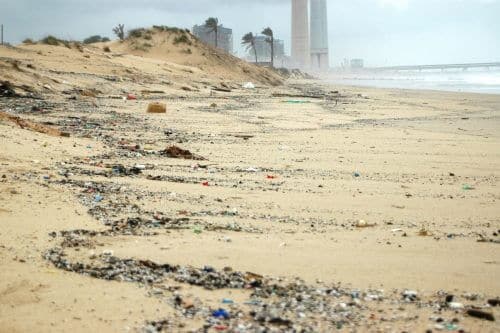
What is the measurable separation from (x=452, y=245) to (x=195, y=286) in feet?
6.72

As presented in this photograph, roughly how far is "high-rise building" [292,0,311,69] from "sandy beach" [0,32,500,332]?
178 metres

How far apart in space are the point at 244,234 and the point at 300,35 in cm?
19240

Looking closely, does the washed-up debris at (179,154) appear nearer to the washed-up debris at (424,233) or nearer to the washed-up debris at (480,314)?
the washed-up debris at (424,233)

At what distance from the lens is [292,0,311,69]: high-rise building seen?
18612cm

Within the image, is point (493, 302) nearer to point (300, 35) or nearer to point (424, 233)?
point (424, 233)

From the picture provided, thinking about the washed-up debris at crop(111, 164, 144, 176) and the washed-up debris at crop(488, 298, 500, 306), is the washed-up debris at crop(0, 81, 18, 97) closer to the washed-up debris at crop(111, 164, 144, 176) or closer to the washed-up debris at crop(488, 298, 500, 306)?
the washed-up debris at crop(111, 164, 144, 176)

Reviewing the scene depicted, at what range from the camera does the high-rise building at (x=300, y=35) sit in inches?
7328

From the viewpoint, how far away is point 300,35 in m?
189

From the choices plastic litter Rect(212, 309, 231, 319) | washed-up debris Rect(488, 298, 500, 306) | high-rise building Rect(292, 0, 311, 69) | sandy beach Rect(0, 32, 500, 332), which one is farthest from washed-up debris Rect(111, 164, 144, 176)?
high-rise building Rect(292, 0, 311, 69)

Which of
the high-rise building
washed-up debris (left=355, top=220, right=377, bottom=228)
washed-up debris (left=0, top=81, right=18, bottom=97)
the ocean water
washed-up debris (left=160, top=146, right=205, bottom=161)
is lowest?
washed-up debris (left=355, top=220, right=377, bottom=228)

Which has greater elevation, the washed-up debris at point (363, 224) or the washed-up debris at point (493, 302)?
the washed-up debris at point (363, 224)

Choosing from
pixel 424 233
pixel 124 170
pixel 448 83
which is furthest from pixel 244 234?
pixel 448 83

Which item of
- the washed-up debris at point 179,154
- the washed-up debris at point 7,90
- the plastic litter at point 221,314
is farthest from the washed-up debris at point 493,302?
the washed-up debris at point 7,90

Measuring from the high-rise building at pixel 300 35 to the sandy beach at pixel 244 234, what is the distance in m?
178
